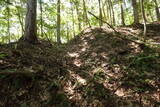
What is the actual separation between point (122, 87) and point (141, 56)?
166 centimetres

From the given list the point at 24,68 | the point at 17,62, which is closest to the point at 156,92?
the point at 24,68

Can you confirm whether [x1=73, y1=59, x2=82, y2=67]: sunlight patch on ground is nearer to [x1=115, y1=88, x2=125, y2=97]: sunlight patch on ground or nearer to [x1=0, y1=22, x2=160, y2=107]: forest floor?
[x1=0, y1=22, x2=160, y2=107]: forest floor

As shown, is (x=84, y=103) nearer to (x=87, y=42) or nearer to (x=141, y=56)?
(x=141, y=56)

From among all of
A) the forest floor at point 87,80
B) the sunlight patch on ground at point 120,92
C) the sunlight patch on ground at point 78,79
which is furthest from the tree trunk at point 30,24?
the sunlight patch on ground at point 120,92

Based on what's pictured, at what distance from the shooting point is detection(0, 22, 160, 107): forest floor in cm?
368

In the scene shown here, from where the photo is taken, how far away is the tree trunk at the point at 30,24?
23.0 feet

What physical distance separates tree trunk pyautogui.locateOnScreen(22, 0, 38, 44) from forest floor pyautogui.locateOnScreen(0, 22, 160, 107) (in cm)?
198

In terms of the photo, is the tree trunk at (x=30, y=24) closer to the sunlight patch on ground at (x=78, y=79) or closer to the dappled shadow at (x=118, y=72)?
the dappled shadow at (x=118, y=72)

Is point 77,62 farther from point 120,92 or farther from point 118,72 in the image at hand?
point 120,92

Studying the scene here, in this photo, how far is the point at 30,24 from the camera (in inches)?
278

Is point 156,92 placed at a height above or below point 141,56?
below

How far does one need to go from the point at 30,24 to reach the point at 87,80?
431cm

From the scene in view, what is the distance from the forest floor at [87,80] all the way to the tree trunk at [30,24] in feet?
6.51

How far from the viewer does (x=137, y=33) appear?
7.71 meters
